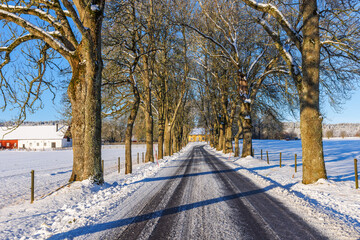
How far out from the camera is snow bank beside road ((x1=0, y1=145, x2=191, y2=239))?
3.92 m

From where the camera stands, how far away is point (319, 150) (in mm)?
7250

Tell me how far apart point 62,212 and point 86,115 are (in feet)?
10.5

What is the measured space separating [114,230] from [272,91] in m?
17.2

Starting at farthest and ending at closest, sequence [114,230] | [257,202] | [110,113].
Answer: [110,113], [257,202], [114,230]

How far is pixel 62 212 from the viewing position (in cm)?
481

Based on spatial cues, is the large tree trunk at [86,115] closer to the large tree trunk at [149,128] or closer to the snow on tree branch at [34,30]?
the snow on tree branch at [34,30]

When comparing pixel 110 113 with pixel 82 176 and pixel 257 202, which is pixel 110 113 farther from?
pixel 257 202

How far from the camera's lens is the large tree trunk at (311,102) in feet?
23.8

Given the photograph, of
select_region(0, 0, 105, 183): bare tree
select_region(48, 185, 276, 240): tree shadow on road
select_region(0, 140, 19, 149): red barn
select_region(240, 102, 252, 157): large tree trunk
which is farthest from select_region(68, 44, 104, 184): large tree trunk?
select_region(0, 140, 19, 149): red barn

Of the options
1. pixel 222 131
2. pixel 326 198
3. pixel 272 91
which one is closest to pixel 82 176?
pixel 326 198

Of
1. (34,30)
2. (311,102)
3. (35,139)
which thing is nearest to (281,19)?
(311,102)

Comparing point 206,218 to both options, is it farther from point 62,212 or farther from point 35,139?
point 35,139

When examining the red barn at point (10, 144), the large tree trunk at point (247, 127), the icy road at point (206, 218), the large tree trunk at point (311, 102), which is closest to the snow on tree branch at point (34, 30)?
the icy road at point (206, 218)

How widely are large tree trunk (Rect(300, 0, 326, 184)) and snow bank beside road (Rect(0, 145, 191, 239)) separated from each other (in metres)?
6.24
